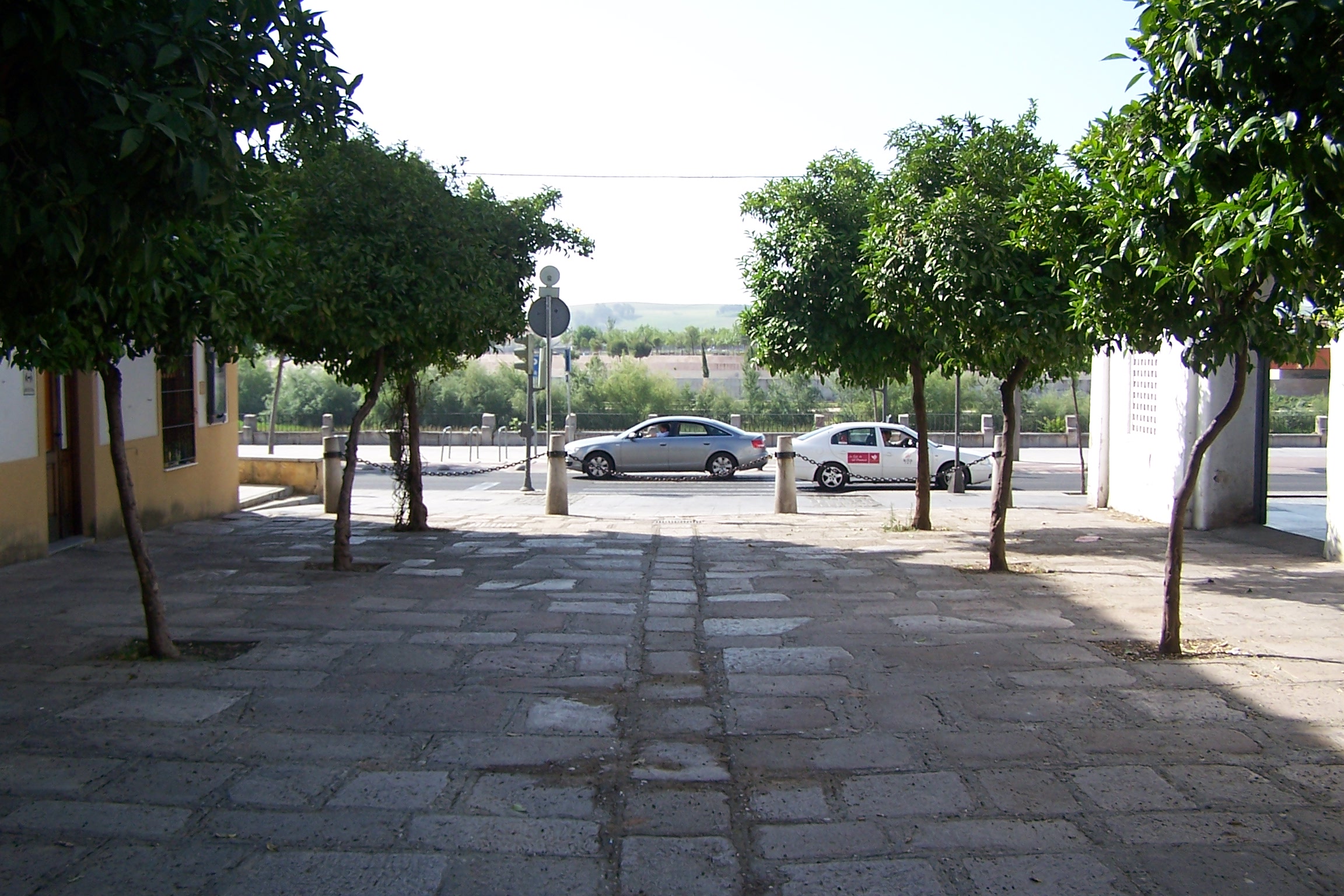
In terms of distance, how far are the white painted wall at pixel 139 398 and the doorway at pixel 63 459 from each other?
0.37m

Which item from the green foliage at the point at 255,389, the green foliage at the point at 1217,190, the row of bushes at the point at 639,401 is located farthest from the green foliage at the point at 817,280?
A: the green foliage at the point at 255,389

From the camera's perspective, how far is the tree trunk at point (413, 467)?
12.7m

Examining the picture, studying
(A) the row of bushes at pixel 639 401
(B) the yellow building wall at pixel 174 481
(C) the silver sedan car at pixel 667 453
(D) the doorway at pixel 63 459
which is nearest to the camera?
(D) the doorway at pixel 63 459

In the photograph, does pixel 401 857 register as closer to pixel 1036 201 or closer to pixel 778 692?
pixel 778 692

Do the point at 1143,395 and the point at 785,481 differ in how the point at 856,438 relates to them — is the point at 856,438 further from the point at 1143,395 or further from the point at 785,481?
the point at 1143,395

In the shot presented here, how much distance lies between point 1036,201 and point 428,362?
19.6 feet

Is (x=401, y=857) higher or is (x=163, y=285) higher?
(x=163, y=285)

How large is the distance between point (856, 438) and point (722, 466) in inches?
133

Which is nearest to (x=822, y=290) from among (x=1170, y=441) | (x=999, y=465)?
(x=999, y=465)

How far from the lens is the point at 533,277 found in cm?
1505

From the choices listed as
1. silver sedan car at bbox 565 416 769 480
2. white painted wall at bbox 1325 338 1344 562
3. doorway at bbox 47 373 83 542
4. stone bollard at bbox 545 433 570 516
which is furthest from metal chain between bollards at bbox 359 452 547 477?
white painted wall at bbox 1325 338 1344 562

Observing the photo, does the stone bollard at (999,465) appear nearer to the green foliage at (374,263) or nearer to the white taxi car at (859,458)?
the green foliage at (374,263)

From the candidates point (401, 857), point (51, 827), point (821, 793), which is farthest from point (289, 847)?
point (821, 793)

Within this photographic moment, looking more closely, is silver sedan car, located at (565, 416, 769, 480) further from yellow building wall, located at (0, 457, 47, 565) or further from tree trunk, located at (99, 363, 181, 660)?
tree trunk, located at (99, 363, 181, 660)
